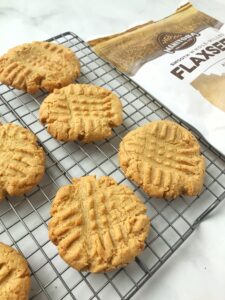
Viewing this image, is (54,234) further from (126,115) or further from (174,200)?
(126,115)

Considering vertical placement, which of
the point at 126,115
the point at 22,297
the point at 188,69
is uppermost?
the point at 188,69

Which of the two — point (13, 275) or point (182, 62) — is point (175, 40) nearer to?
point (182, 62)

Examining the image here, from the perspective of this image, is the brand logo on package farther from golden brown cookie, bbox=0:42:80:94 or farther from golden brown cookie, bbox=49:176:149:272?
golden brown cookie, bbox=49:176:149:272

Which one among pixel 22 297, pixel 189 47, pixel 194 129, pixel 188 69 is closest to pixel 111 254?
pixel 22 297

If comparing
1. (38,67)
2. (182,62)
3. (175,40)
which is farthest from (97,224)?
(175,40)

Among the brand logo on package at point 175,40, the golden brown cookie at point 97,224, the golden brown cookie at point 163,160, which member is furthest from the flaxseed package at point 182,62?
the golden brown cookie at point 97,224
